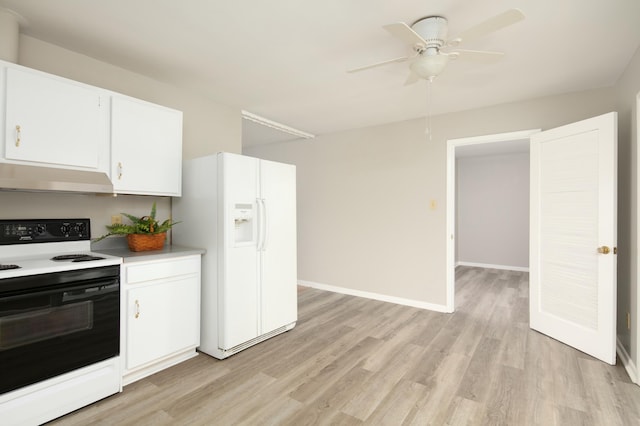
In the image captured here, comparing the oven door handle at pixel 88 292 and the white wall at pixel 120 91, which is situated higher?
the white wall at pixel 120 91

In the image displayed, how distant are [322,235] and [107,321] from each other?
3417mm

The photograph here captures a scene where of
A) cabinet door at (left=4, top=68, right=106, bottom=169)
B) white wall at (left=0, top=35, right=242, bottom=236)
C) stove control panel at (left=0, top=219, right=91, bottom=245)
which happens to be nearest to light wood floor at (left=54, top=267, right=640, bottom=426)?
stove control panel at (left=0, top=219, right=91, bottom=245)

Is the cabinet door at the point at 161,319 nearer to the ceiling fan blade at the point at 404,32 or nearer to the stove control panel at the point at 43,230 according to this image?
the stove control panel at the point at 43,230

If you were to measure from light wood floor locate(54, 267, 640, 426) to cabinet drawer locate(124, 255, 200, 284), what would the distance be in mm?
758

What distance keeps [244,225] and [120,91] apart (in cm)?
157

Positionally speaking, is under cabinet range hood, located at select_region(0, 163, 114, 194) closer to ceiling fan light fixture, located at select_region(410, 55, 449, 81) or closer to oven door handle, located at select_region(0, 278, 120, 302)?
oven door handle, located at select_region(0, 278, 120, 302)

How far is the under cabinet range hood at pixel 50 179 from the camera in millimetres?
1914

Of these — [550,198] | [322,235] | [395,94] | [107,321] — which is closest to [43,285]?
[107,321]

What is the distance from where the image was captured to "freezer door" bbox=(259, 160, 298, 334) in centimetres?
308

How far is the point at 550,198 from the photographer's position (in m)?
3.20

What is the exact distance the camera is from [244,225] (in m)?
3.02

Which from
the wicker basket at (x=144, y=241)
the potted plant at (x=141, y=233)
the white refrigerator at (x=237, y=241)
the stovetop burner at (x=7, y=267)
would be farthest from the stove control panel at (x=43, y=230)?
the white refrigerator at (x=237, y=241)

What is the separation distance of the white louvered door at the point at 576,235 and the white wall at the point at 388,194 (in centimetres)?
52

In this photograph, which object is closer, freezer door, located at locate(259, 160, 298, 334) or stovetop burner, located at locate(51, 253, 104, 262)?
stovetop burner, located at locate(51, 253, 104, 262)
